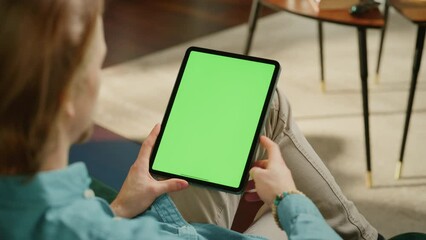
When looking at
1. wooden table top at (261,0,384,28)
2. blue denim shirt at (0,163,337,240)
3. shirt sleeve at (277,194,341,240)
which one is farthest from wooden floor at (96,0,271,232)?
blue denim shirt at (0,163,337,240)

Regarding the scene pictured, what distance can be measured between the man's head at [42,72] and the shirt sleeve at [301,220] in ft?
0.96

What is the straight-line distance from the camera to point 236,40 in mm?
2977

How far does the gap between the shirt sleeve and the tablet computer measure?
0.64 ft

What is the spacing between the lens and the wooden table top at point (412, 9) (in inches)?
69.9

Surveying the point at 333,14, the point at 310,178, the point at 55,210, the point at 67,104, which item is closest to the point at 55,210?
the point at 55,210

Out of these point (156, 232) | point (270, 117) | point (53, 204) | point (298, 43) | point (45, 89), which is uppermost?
point (45, 89)

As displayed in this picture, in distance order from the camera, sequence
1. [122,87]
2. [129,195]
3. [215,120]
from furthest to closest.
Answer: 1. [122,87]
2. [215,120]
3. [129,195]

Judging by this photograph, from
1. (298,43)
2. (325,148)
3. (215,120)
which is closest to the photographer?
(215,120)

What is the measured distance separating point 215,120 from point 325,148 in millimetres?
Answer: 1077

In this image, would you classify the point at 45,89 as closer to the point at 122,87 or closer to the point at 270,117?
the point at 270,117

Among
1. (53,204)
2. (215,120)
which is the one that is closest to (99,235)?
(53,204)

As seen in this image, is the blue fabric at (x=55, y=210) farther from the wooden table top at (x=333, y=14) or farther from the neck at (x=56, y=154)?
the wooden table top at (x=333, y=14)

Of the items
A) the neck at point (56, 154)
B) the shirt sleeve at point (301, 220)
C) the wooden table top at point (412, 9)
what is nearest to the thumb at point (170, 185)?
the shirt sleeve at point (301, 220)

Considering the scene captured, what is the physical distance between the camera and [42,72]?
673 millimetres
